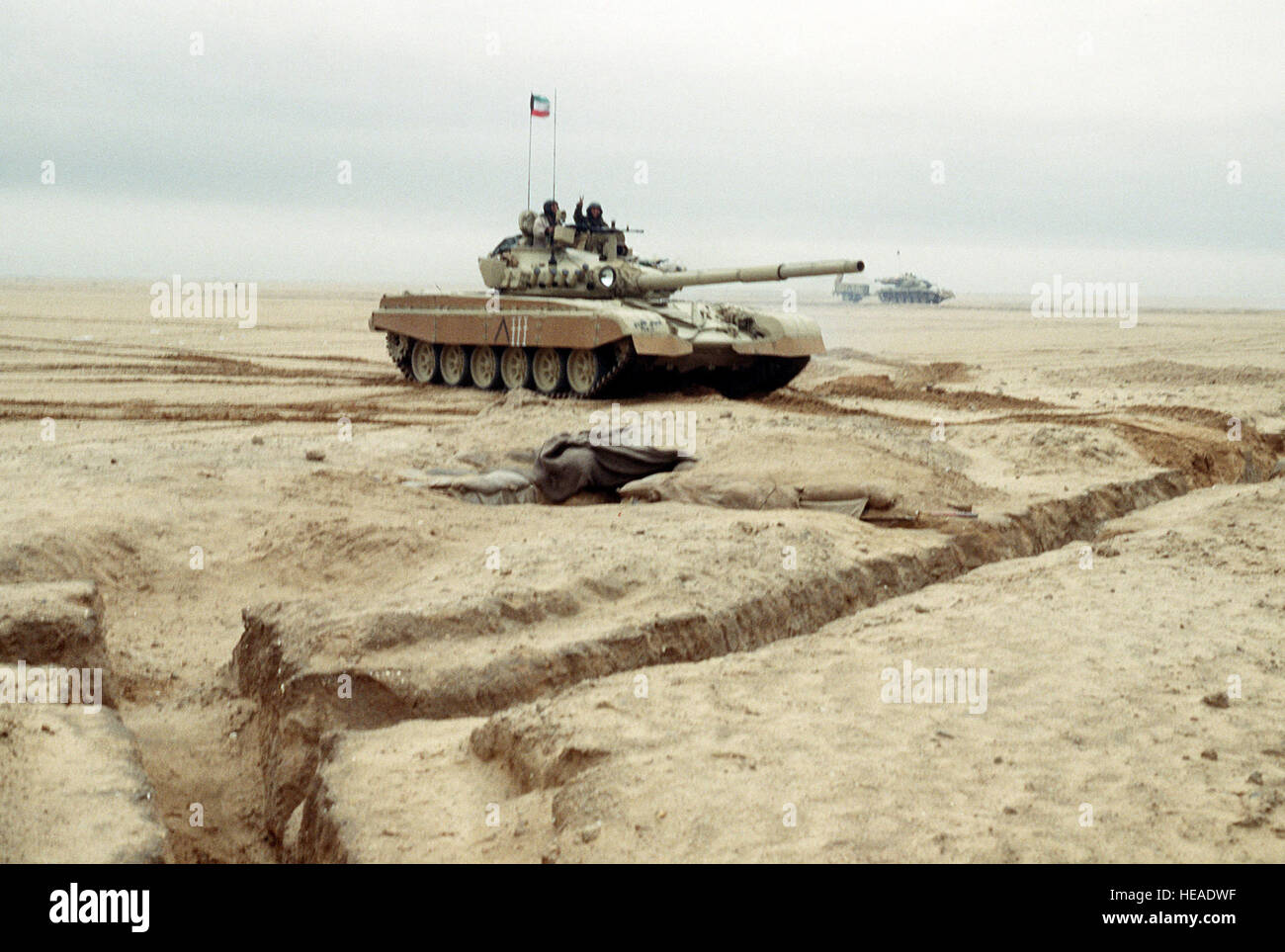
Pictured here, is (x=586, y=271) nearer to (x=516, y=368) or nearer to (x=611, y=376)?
(x=516, y=368)

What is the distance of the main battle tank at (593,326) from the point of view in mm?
17703

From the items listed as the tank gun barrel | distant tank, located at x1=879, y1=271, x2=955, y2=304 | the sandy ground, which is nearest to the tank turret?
the tank gun barrel

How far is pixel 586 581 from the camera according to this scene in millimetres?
7016

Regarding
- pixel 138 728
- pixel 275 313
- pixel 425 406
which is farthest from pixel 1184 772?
pixel 275 313

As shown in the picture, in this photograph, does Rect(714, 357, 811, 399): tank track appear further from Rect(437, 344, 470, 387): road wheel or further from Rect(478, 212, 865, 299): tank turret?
Rect(437, 344, 470, 387): road wheel

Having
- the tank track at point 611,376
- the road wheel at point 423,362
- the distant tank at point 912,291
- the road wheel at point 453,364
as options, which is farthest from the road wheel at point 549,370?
the distant tank at point 912,291

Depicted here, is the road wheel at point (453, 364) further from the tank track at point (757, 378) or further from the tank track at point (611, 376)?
the tank track at point (757, 378)

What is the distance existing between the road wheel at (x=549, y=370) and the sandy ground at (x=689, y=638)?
184 inches

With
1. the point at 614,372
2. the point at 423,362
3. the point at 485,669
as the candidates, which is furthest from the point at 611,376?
the point at 485,669

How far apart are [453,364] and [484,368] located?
849 millimetres

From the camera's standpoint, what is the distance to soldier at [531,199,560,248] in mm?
20391

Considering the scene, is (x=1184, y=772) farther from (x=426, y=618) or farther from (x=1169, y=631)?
(x=426, y=618)
